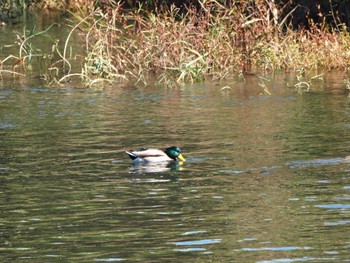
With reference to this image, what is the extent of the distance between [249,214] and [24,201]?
8.70 feet

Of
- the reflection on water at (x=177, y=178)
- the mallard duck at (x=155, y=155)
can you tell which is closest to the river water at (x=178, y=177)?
the reflection on water at (x=177, y=178)

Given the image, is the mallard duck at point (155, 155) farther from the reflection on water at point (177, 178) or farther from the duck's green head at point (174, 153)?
the reflection on water at point (177, 178)

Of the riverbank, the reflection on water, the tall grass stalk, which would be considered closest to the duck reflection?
the reflection on water

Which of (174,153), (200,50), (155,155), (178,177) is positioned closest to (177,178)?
(178,177)

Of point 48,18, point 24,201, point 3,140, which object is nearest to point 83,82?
point 3,140

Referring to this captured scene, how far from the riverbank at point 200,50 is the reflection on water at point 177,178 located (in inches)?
68.5

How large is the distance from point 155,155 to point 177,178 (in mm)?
1357

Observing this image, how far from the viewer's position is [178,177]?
48.0 ft

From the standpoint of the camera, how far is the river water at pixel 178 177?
1049 centimetres

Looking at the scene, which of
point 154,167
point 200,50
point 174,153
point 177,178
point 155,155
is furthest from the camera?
point 200,50

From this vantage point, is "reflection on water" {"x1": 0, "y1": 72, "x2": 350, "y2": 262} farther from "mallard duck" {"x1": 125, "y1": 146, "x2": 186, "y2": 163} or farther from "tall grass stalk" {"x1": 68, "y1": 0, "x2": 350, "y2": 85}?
"tall grass stalk" {"x1": 68, "y1": 0, "x2": 350, "y2": 85}

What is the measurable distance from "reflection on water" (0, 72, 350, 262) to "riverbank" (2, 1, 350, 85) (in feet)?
5.71

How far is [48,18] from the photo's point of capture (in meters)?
46.7

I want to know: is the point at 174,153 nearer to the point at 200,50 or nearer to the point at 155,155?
the point at 155,155
